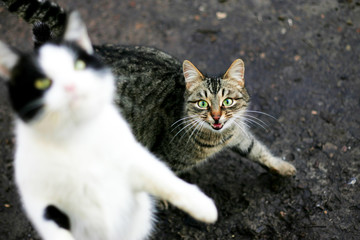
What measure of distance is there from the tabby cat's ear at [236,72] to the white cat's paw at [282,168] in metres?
0.63

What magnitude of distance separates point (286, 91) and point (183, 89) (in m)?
1.09

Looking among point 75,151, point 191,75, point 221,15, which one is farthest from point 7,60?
point 221,15

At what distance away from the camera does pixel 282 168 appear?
263cm

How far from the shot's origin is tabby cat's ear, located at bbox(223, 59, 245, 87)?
94.6 inches

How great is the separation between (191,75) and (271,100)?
1069 millimetres

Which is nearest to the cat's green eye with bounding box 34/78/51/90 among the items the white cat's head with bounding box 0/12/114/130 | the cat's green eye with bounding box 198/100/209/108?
the white cat's head with bounding box 0/12/114/130

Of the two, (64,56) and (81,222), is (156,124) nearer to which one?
(81,222)

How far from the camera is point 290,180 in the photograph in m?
2.69

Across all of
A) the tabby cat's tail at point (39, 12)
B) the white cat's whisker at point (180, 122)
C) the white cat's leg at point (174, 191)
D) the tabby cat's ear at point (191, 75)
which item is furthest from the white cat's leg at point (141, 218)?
the tabby cat's tail at point (39, 12)

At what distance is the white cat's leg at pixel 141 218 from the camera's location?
6.57 feet

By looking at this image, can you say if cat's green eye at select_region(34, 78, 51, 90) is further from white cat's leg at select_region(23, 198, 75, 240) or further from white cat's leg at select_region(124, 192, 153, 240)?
white cat's leg at select_region(124, 192, 153, 240)

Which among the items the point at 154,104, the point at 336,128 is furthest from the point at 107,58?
the point at 336,128

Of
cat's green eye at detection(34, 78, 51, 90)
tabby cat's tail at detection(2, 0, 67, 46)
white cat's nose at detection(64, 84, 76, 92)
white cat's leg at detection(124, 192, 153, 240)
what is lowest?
white cat's leg at detection(124, 192, 153, 240)

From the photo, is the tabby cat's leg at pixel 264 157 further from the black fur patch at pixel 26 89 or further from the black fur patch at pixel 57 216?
the black fur patch at pixel 26 89
